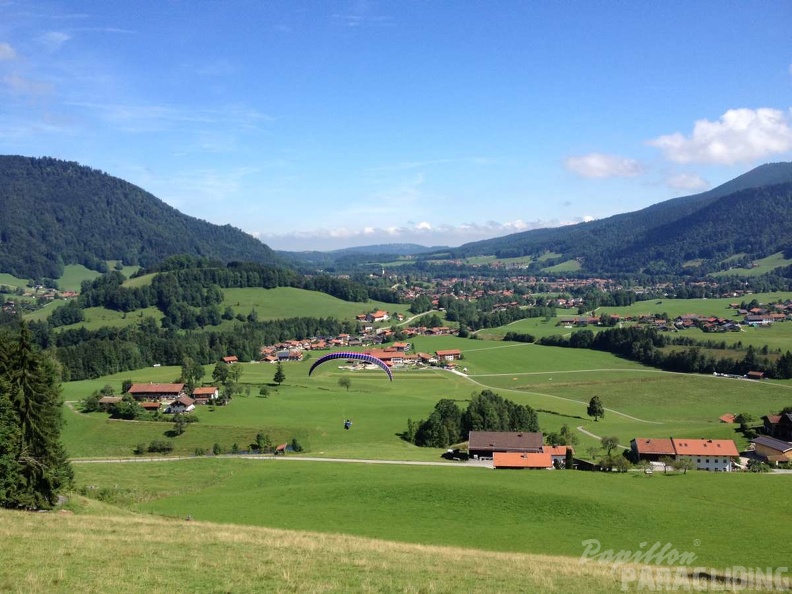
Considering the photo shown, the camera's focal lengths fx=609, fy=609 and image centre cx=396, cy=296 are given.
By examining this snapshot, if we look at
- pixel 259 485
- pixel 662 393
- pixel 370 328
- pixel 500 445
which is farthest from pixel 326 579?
pixel 370 328

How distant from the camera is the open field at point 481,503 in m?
30.6

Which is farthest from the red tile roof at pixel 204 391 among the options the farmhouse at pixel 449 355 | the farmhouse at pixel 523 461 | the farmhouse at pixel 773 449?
the farmhouse at pixel 773 449

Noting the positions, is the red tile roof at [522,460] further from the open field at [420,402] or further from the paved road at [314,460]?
the open field at [420,402]

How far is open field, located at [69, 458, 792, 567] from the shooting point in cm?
3058

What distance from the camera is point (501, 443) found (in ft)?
195

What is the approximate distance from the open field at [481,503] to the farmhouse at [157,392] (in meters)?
35.8

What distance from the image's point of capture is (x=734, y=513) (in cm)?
3509

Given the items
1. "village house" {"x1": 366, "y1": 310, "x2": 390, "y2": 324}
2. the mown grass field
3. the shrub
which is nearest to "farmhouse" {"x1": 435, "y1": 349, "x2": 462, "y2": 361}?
the mown grass field

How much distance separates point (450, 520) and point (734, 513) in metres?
16.5

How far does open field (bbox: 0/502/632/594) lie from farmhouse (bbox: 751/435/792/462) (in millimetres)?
41742

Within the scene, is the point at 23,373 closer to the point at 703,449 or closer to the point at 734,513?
the point at 734,513

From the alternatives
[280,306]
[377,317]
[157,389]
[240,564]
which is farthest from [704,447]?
[280,306]

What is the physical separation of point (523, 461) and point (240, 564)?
36033 mm

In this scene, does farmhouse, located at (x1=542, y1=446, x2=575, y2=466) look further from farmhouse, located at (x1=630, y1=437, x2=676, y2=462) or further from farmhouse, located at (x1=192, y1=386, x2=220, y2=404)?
farmhouse, located at (x1=192, y1=386, x2=220, y2=404)
